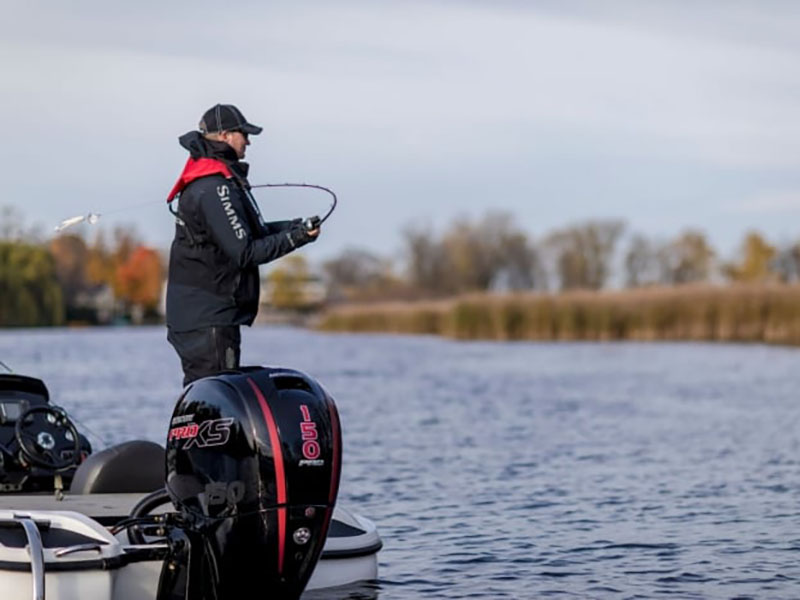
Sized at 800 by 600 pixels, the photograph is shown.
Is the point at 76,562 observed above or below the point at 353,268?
below

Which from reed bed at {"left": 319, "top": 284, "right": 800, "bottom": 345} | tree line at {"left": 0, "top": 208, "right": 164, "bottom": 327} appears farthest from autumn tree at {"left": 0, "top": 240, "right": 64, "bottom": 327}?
reed bed at {"left": 319, "top": 284, "right": 800, "bottom": 345}

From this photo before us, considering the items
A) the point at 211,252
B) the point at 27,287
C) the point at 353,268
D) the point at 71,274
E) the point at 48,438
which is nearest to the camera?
the point at 211,252

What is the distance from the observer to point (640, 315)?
41.7 metres

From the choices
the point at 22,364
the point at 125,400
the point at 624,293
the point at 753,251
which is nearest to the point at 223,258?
the point at 125,400

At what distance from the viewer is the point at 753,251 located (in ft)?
386

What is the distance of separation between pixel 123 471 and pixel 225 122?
76.8 inches

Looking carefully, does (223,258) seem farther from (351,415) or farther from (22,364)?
(22,364)

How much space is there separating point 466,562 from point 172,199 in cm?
314

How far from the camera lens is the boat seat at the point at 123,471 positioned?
7270 mm

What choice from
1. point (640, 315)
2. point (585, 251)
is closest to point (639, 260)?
point (585, 251)

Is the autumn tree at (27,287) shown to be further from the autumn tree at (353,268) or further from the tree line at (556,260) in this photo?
the autumn tree at (353,268)

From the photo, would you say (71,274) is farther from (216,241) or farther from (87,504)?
(216,241)

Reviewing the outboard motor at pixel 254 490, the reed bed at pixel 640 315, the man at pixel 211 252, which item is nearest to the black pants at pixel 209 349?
the man at pixel 211 252

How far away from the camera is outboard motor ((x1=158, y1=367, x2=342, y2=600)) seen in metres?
5.71
